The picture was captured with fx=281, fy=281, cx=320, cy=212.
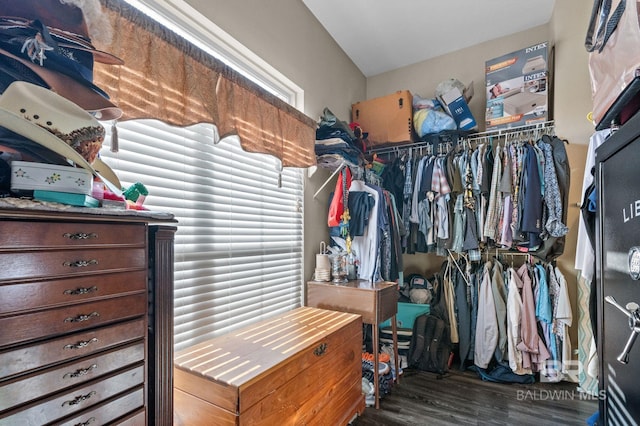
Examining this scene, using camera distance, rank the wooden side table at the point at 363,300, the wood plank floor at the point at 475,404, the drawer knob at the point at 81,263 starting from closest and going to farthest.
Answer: the drawer knob at the point at 81,263
the wood plank floor at the point at 475,404
the wooden side table at the point at 363,300

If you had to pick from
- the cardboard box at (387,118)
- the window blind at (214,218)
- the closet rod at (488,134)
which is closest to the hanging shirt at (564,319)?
the closet rod at (488,134)

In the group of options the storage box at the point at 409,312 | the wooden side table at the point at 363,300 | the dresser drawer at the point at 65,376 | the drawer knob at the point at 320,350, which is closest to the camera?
the dresser drawer at the point at 65,376

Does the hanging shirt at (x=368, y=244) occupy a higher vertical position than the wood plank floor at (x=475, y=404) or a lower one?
higher

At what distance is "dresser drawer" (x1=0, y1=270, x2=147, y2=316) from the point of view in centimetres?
57

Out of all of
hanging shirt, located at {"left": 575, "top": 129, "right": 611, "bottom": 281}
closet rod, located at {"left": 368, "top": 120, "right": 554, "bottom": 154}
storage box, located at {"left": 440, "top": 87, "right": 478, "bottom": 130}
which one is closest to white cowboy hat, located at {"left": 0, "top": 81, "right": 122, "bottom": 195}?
hanging shirt, located at {"left": 575, "top": 129, "right": 611, "bottom": 281}

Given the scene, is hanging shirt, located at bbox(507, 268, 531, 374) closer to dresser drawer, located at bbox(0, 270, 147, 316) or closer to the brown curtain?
the brown curtain

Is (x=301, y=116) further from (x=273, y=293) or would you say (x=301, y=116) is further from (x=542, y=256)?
(x=542, y=256)

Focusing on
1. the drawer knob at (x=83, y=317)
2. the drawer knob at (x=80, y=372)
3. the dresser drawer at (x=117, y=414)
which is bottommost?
the dresser drawer at (x=117, y=414)

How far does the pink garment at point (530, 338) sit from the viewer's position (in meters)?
2.27

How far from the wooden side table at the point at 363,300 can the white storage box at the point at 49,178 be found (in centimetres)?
171

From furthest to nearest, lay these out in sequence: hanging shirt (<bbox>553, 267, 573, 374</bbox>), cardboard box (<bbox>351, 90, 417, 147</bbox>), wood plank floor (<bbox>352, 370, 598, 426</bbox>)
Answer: cardboard box (<bbox>351, 90, 417, 147</bbox>) → hanging shirt (<bbox>553, 267, 573, 374</bbox>) → wood plank floor (<bbox>352, 370, 598, 426</bbox>)

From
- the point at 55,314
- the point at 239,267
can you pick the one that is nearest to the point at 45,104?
the point at 55,314

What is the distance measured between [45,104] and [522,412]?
291cm

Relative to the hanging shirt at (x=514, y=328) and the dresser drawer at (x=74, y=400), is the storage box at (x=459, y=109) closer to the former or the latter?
the hanging shirt at (x=514, y=328)
